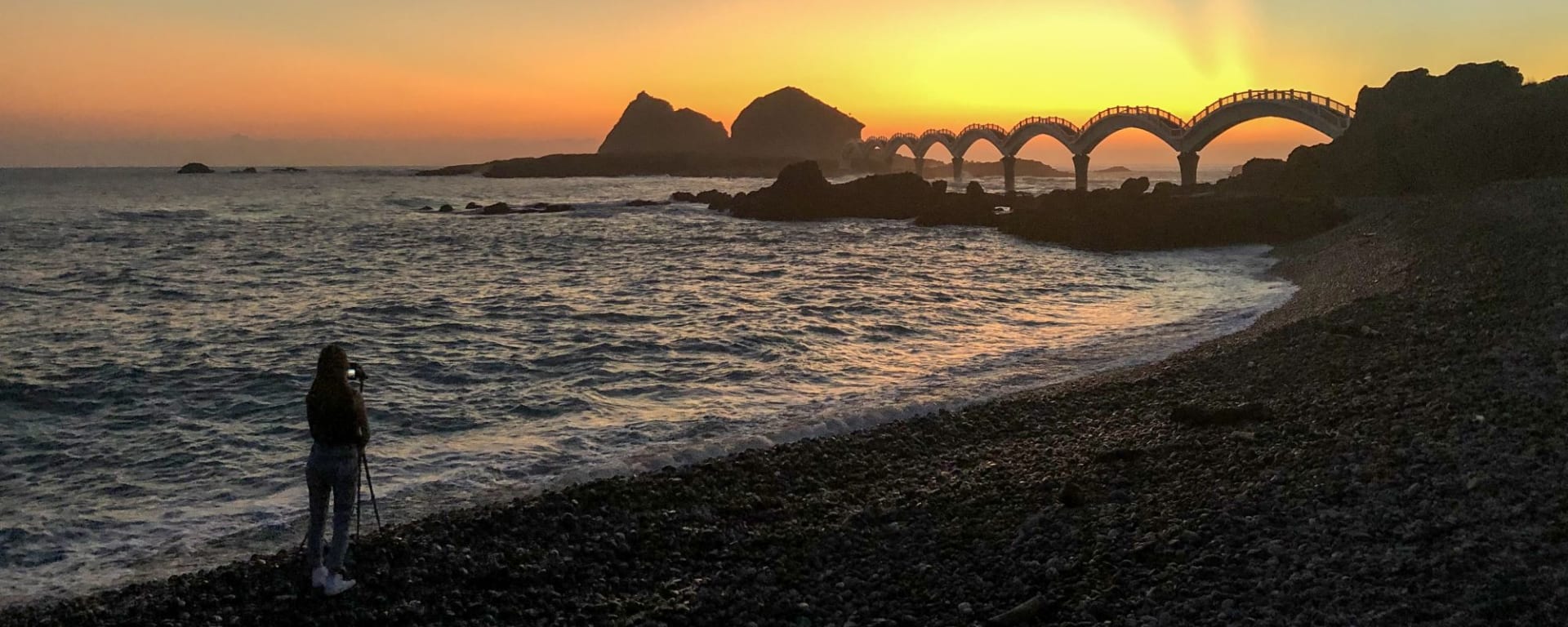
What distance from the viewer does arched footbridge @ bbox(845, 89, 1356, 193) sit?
5603cm

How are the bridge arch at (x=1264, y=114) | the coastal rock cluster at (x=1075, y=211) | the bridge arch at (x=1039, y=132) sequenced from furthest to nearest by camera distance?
the bridge arch at (x=1039, y=132), the bridge arch at (x=1264, y=114), the coastal rock cluster at (x=1075, y=211)

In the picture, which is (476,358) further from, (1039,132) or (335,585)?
(1039,132)

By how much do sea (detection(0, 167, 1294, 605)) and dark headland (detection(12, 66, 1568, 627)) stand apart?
1431 millimetres

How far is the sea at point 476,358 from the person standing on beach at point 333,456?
174cm

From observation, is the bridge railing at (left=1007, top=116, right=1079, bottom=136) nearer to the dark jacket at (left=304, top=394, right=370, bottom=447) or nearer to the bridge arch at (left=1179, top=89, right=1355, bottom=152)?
the bridge arch at (left=1179, top=89, right=1355, bottom=152)

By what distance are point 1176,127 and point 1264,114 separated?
8.85 metres

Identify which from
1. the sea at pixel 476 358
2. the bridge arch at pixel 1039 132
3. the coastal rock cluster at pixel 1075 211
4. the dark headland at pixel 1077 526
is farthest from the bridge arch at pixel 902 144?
the dark headland at pixel 1077 526

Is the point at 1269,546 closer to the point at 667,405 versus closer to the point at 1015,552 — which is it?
the point at 1015,552

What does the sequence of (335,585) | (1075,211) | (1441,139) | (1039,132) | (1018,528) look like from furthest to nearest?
(1039,132), (1075,211), (1441,139), (1018,528), (335,585)

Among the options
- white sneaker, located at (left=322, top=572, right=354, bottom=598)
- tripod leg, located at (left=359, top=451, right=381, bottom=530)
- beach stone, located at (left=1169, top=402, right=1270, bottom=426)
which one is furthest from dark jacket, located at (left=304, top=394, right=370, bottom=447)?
beach stone, located at (left=1169, top=402, right=1270, bottom=426)

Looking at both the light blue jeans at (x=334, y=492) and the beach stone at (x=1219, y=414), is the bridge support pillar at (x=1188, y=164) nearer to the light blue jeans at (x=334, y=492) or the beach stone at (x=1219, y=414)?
the beach stone at (x=1219, y=414)

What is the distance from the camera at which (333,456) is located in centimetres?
668

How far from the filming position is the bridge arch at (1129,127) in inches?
2721

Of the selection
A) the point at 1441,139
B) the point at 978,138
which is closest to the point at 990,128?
the point at 978,138
